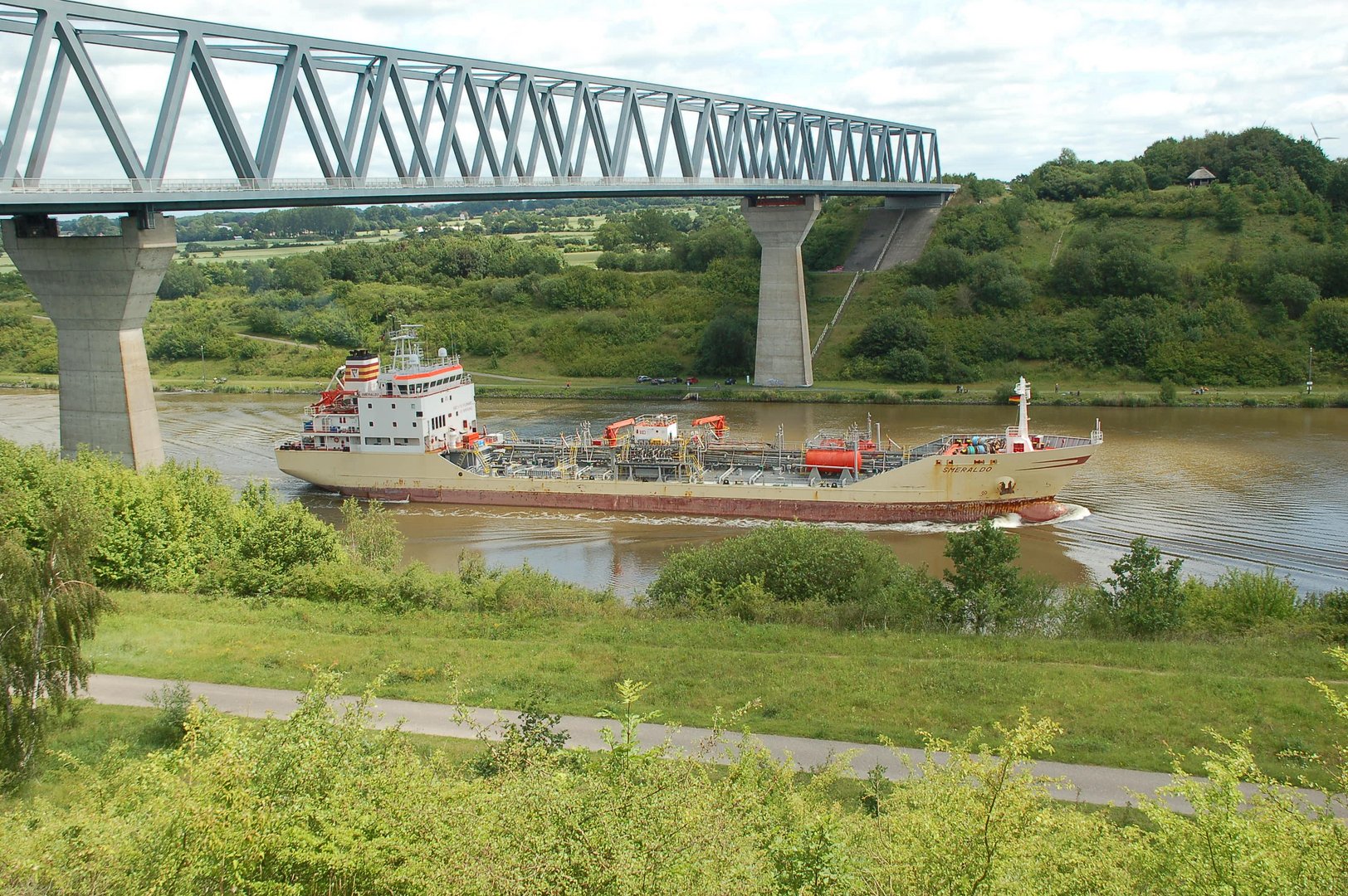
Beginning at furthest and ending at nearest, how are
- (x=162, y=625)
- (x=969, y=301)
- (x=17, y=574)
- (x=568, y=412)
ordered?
(x=969, y=301), (x=568, y=412), (x=162, y=625), (x=17, y=574)

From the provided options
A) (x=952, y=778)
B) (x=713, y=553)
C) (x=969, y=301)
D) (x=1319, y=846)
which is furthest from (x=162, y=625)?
(x=969, y=301)

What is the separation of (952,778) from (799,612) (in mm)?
11201

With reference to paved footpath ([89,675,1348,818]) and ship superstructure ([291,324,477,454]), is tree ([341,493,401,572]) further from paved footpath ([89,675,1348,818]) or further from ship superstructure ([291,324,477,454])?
ship superstructure ([291,324,477,454])

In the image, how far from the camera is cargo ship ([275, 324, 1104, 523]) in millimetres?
33000

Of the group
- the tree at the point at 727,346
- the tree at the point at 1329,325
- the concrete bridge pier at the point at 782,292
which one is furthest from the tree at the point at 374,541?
the tree at the point at 1329,325

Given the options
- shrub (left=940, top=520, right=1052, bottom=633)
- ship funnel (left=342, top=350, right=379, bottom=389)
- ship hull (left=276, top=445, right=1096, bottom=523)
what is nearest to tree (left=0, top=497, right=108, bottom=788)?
shrub (left=940, top=520, right=1052, bottom=633)

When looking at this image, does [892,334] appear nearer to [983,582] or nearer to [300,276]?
[983,582]

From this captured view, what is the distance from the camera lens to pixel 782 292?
182 ft

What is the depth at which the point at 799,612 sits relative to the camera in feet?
65.7

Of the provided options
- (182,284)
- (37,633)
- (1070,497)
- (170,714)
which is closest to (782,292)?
(1070,497)

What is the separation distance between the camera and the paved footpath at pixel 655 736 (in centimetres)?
1216

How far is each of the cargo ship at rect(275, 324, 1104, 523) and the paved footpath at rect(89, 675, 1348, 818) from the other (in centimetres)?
2005

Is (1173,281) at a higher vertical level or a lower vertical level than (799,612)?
higher

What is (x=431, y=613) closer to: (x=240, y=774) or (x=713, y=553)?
(x=713, y=553)
